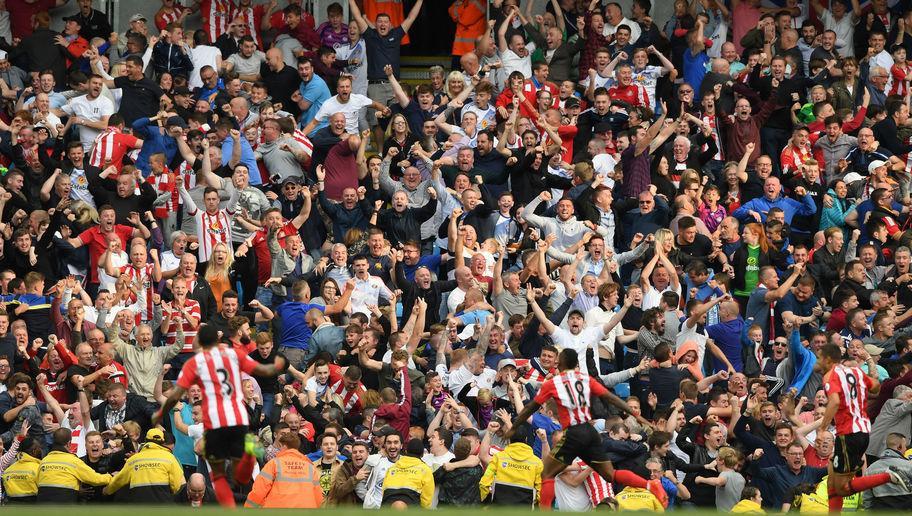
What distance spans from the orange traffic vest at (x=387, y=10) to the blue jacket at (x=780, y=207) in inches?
259

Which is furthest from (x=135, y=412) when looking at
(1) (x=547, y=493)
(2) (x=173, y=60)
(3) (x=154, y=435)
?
(2) (x=173, y=60)

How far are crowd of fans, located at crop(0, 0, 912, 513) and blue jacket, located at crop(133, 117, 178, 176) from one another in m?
0.05

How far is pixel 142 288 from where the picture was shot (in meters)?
21.4

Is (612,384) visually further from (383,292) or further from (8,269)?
(8,269)

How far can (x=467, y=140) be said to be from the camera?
24.2 metres

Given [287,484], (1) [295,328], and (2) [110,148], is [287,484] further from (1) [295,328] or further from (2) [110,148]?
(2) [110,148]

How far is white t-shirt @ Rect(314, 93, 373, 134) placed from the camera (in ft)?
81.6

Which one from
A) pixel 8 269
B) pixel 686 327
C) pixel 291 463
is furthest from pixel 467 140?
pixel 291 463

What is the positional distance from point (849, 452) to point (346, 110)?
10209mm

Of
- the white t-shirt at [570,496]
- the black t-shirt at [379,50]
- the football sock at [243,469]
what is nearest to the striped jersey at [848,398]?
the white t-shirt at [570,496]

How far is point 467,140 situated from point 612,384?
193 inches

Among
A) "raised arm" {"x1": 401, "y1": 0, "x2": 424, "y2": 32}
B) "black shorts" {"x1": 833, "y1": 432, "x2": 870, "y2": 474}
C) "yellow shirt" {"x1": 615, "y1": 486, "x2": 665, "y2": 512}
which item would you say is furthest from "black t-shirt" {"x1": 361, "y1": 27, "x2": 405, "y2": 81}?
"black shorts" {"x1": 833, "y1": 432, "x2": 870, "y2": 474}

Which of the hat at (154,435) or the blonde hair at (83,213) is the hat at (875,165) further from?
the hat at (154,435)

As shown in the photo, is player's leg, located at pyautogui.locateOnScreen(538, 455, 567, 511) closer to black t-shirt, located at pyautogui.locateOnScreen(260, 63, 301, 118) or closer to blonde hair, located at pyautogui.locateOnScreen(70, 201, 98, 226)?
blonde hair, located at pyautogui.locateOnScreen(70, 201, 98, 226)
